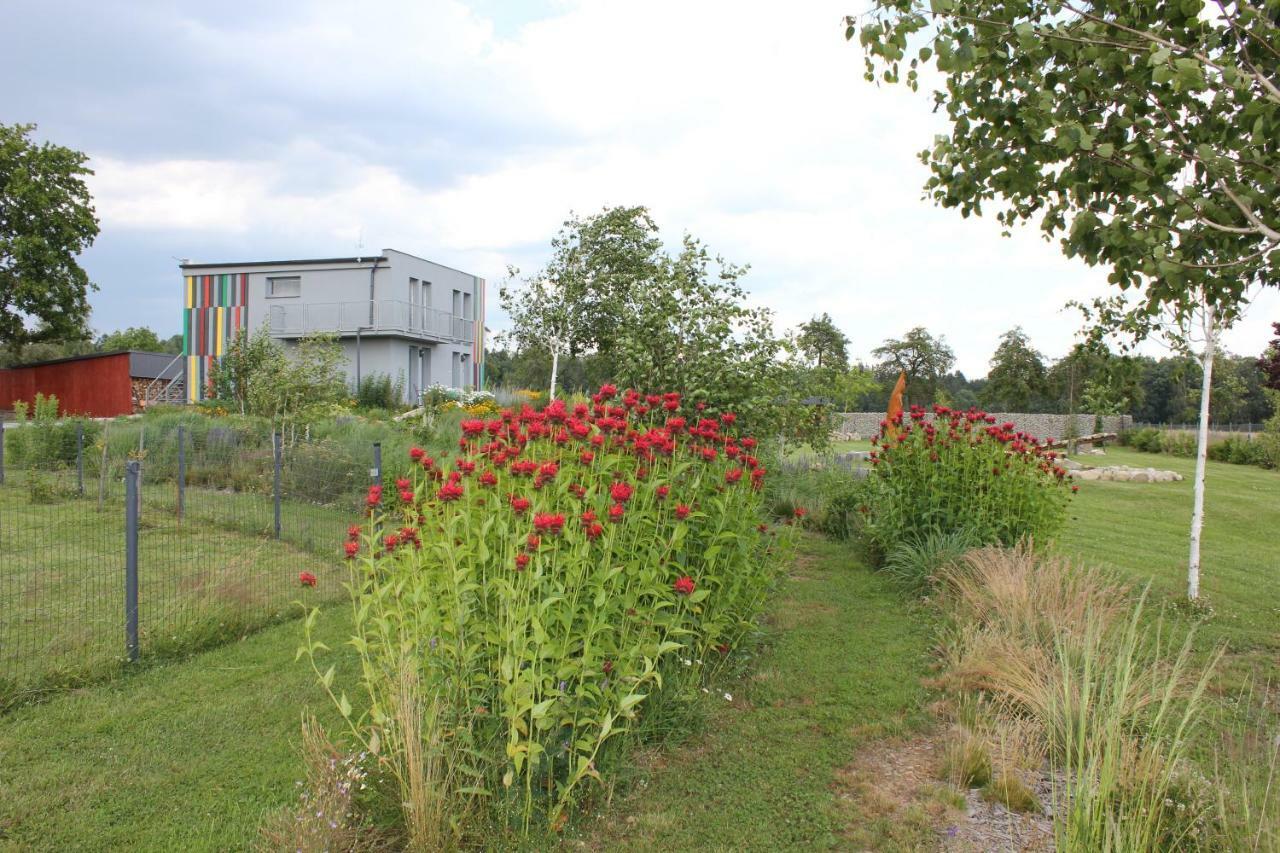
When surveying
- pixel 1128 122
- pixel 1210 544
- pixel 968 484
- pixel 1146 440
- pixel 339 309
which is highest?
pixel 339 309

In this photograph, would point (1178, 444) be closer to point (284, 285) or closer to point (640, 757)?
point (640, 757)

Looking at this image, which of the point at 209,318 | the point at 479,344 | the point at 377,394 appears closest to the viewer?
the point at 377,394

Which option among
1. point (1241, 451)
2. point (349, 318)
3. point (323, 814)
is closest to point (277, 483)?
point (323, 814)

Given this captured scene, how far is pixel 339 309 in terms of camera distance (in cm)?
2691

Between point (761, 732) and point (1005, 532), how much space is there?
380 centimetres

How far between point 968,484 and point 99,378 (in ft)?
101

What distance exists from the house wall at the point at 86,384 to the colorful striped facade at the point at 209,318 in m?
2.03

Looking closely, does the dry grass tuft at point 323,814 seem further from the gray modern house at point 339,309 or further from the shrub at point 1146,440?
the shrub at point 1146,440

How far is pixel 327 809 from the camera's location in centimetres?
254

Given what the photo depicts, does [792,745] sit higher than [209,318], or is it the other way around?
[209,318]

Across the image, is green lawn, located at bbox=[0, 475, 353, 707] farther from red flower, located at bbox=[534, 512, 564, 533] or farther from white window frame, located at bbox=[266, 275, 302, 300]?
white window frame, located at bbox=[266, 275, 302, 300]

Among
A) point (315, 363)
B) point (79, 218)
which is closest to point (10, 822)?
point (315, 363)

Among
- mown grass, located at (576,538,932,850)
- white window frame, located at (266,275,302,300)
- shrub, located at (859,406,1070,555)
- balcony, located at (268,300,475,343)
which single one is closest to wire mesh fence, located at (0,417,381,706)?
mown grass, located at (576,538,932,850)

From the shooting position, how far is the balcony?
26.5 metres
